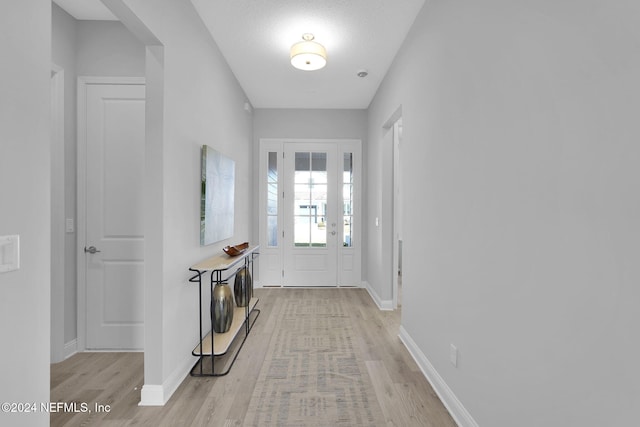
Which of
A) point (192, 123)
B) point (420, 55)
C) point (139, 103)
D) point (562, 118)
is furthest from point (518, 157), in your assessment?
point (139, 103)

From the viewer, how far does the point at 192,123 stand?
101 inches

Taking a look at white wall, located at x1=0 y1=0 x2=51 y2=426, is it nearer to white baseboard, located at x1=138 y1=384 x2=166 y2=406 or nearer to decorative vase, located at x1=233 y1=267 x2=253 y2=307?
white baseboard, located at x1=138 y1=384 x2=166 y2=406

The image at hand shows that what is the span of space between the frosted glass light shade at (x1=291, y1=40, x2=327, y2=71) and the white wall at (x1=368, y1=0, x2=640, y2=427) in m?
1.11

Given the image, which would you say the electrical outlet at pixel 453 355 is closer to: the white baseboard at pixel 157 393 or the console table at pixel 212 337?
the console table at pixel 212 337

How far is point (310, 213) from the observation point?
5.28m

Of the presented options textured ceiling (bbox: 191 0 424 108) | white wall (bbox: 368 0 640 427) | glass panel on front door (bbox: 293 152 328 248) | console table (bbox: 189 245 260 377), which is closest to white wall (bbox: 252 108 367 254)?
glass panel on front door (bbox: 293 152 328 248)

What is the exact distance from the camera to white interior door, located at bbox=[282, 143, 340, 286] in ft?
17.3

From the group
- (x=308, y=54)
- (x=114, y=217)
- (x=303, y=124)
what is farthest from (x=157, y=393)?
(x=303, y=124)

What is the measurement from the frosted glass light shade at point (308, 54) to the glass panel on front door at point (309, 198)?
7.18 ft

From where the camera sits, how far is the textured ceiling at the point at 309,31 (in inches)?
104

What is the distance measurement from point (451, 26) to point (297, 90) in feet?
8.77

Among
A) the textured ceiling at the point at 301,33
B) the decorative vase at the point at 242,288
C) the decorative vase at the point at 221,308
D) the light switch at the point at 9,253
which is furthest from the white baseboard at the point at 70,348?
the textured ceiling at the point at 301,33

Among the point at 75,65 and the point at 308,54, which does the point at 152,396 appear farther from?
the point at 308,54

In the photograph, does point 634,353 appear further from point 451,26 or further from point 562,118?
point 451,26
